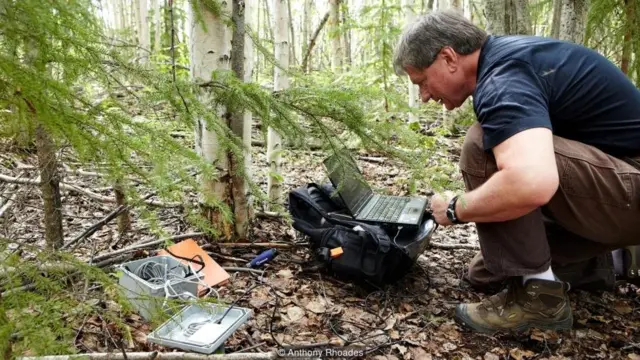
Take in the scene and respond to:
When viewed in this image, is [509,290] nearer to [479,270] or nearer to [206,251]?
[479,270]

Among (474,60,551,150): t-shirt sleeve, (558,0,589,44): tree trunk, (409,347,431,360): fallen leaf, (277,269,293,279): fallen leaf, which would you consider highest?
(558,0,589,44): tree trunk

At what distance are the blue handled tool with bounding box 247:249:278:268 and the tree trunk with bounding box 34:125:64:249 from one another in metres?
1.03

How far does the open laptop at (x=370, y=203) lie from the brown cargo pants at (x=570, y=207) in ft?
1.67

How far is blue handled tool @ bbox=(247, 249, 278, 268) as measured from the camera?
261 cm

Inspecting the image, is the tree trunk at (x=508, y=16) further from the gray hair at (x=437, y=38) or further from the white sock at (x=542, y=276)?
the white sock at (x=542, y=276)

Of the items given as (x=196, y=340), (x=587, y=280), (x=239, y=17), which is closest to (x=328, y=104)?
(x=239, y=17)

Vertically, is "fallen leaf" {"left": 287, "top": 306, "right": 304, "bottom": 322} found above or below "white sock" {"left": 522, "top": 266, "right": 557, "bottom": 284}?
below

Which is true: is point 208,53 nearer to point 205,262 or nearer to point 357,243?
point 205,262

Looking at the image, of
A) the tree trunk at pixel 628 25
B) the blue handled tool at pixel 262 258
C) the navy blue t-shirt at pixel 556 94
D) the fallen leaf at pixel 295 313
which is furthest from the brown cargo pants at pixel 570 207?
the tree trunk at pixel 628 25

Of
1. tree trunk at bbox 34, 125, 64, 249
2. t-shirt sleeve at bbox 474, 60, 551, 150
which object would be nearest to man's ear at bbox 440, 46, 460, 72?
t-shirt sleeve at bbox 474, 60, 551, 150

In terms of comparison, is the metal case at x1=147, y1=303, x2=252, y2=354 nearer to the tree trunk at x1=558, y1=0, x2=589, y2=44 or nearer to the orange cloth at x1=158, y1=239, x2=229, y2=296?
the orange cloth at x1=158, y1=239, x2=229, y2=296

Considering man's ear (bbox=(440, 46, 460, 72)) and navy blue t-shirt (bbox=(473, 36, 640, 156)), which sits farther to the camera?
man's ear (bbox=(440, 46, 460, 72))

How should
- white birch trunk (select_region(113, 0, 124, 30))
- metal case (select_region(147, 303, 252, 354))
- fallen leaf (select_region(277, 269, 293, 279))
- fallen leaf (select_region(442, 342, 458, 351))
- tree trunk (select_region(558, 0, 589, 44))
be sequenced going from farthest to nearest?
white birch trunk (select_region(113, 0, 124, 30))
tree trunk (select_region(558, 0, 589, 44))
fallen leaf (select_region(277, 269, 293, 279))
fallen leaf (select_region(442, 342, 458, 351))
metal case (select_region(147, 303, 252, 354))

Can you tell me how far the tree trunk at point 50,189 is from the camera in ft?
7.41
